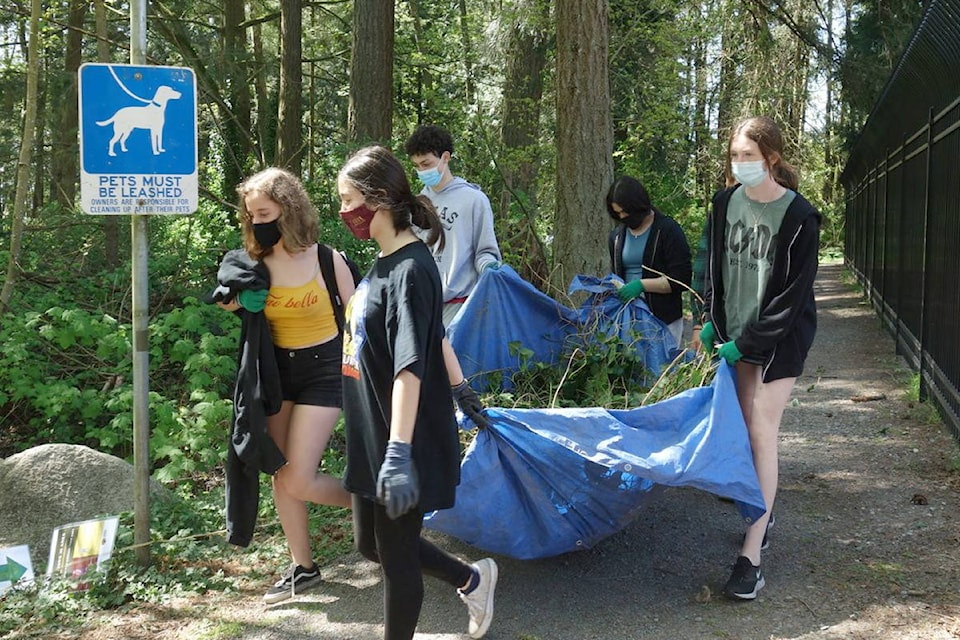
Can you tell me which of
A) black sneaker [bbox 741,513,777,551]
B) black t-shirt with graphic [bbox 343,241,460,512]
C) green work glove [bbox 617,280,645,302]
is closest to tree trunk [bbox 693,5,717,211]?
green work glove [bbox 617,280,645,302]

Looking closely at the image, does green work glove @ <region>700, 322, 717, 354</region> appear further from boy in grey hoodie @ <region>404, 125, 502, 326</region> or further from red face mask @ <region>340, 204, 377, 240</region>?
red face mask @ <region>340, 204, 377, 240</region>

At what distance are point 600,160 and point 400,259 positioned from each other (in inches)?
210

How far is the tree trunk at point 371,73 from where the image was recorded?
1103cm

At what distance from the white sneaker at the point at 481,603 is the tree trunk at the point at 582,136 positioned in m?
4.73

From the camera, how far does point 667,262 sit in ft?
17.5

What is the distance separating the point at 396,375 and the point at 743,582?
6.22ft

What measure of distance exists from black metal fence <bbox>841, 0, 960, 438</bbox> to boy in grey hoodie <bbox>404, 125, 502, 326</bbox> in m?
3.32

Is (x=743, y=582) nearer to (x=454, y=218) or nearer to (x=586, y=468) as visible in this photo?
(x=586, y=468)

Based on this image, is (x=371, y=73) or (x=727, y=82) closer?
(x=371, y=73)

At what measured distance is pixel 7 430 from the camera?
26.2 ft

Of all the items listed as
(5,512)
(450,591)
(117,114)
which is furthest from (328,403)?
(5,512)

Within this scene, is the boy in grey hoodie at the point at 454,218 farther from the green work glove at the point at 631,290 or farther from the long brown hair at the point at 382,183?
the long brown hair at the point at 382,183

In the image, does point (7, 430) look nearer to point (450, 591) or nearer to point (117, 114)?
point (117, 114)

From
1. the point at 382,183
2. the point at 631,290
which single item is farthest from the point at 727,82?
the point at 382,183
